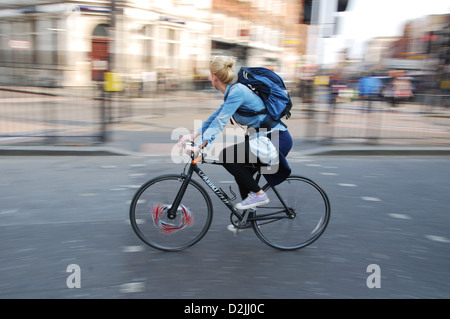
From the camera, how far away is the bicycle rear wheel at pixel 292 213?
383cm

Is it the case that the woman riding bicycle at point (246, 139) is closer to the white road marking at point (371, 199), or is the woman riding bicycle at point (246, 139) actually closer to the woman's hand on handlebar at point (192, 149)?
the woman's hand on handlebar at point (192, 149)

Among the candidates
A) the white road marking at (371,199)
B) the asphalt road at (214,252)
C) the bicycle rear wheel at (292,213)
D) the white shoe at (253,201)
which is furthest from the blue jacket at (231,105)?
the white road marking at (371,199)

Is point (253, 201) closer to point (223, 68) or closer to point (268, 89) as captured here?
point (268, 89)

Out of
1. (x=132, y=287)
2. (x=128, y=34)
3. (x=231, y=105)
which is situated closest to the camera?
(x=132, y=287)

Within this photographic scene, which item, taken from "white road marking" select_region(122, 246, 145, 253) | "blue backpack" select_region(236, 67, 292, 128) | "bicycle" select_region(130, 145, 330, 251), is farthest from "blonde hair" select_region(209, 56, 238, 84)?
"white road marking" select_region(122, 246, 145, 253)

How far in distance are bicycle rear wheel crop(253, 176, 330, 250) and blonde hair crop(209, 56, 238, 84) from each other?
109 centimetres

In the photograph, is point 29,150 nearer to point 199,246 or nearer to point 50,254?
point 50,254

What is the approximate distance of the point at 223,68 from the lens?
3391mm

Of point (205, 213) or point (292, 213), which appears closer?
point (205, 213)

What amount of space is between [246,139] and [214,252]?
1.09 m

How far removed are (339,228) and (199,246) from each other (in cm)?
159

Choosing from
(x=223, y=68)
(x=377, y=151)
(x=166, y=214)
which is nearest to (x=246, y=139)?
(x=223, y=68)

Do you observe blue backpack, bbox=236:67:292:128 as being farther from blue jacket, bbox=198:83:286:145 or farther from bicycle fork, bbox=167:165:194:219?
bicycle fork, bbox=167:165:194:219

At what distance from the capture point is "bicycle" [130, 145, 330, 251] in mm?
3611
